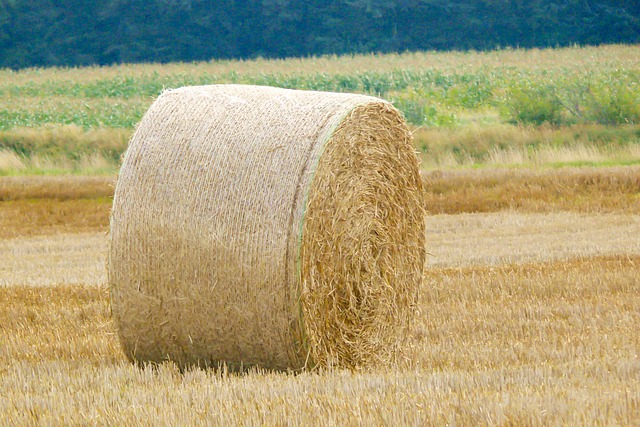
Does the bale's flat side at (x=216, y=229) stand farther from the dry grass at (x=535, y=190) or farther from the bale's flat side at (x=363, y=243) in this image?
the dry grass at (x=535, y=190)

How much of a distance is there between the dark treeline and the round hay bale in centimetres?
4578

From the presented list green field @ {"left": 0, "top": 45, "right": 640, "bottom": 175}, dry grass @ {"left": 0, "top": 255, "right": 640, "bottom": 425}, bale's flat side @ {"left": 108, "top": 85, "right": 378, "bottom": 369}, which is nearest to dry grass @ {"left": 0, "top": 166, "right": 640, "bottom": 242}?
green field @ {"left": 0, "top": 45, "right": 640, "bottom": 175}

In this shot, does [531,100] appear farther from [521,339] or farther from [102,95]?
[521,339]

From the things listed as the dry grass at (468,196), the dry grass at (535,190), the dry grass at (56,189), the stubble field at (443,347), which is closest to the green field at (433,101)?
the dry grass at (535,190)

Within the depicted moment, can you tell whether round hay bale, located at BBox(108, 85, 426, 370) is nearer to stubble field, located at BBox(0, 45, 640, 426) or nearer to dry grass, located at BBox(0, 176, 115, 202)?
stubble field, located at BBox(0, 45, 640, 426)

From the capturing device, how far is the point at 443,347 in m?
7.10

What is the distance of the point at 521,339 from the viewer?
23.8 ft

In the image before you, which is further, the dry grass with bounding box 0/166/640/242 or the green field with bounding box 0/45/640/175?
the green field with bounding box 0/45/640/175

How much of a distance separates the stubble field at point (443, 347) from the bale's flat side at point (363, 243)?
0.34 metres

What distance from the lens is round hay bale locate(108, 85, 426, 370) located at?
18.9 ft

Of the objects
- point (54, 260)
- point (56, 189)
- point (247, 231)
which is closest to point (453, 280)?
point (247, 231)

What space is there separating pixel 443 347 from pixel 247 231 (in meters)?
2.06

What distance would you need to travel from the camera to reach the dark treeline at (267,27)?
51250 mm

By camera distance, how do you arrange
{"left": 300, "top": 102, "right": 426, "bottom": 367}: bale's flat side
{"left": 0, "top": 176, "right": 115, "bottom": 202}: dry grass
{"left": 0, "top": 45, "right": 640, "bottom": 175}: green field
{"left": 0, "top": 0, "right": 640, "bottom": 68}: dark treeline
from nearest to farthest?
{"left": 300, "top": 102, "right": 426, "bottom": 367}: bale's flat side < {"left": 0, "top": 176, "right": 115, "bottom": 202}: dry grass < {"left": 0, "top": 45, "right": 640, "bottom": 175}: green field < {"left": 0, "top": 0, "right": 640, "bottom": 68}: dark treeline
